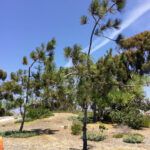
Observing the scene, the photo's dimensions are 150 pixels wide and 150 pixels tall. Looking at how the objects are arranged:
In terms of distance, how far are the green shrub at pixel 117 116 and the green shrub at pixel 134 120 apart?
504 mm

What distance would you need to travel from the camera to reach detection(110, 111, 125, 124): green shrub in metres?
30.6

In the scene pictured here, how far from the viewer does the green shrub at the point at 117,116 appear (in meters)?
30.6

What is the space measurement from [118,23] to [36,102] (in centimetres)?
738

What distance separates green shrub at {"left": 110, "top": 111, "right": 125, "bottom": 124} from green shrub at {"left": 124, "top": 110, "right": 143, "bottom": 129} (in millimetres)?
504

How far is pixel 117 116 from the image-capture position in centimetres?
3097

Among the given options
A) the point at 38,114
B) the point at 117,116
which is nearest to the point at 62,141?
the point at 117,116

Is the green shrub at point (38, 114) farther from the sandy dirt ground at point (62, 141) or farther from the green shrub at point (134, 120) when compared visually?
the green shrub at point (134, 120)

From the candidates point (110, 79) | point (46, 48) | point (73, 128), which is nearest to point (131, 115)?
point (73, 128)

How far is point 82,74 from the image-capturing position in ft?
59.1

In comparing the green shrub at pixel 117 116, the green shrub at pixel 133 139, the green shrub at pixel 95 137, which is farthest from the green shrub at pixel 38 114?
the green shrub at pixel 133 139

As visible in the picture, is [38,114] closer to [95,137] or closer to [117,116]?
[117,116]

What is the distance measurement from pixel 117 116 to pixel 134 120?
76.5 inches

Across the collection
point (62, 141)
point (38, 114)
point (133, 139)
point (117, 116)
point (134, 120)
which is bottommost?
point (62, 141)

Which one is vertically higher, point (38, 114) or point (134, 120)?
point (38, 114)
